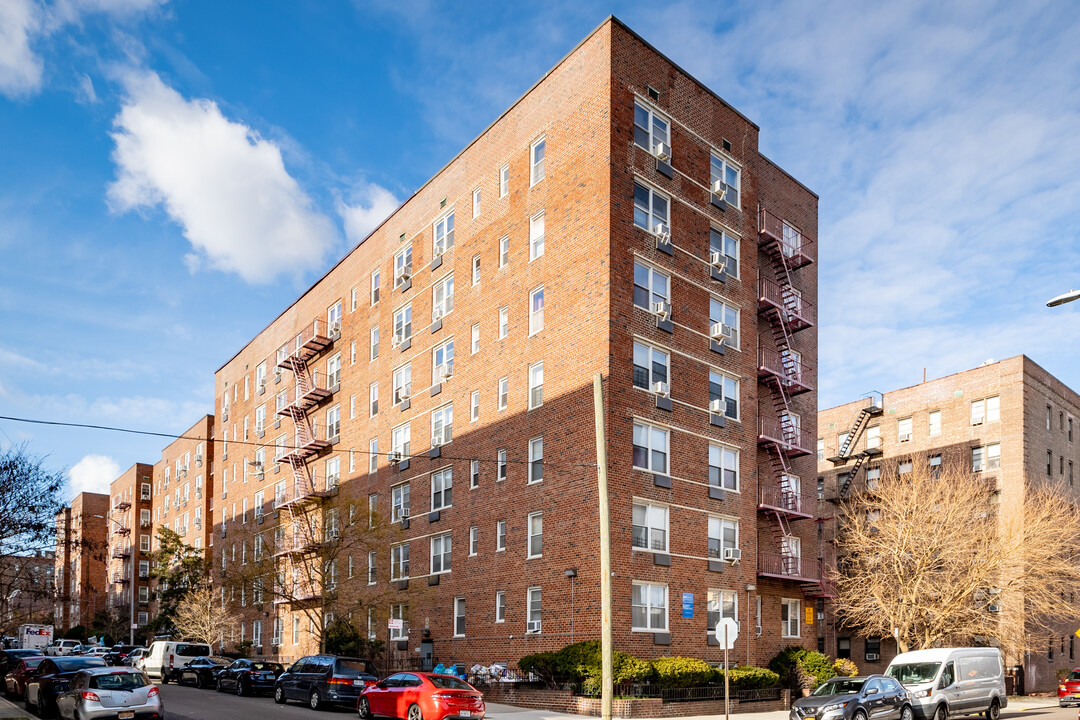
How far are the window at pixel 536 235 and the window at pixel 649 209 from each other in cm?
397

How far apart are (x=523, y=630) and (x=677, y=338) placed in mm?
11761

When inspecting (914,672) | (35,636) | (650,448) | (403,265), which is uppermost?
(403,265)

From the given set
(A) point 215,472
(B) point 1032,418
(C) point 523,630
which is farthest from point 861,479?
(A) point 215,472

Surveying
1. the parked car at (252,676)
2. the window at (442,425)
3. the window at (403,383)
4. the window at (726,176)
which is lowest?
the parked car at (252,676)

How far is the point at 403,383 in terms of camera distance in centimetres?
4597

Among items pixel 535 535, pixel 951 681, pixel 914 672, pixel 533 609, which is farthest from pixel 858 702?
pixel 535 535

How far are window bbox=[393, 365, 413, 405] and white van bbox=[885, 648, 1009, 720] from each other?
23.9 m

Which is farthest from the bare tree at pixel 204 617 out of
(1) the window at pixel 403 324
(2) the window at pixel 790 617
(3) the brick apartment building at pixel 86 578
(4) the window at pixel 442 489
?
(3) the brick apartment building at pixel 86 578

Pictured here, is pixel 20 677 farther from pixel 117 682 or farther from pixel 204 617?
pixel 204 617

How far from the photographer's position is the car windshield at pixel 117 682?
2277cm

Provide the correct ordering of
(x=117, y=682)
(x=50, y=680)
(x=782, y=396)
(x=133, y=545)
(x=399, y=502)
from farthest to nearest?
(x=133, y=545)
(x=399, y=502)
(x=782, y=396)
(x=50, y=680)
(x=117, y=682)

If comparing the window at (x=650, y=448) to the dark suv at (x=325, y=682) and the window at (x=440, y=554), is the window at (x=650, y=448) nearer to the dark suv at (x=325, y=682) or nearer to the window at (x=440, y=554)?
the window at (x=440, y=554)

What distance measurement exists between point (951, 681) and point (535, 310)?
18.5 m

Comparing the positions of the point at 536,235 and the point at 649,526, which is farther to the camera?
the point at 536,235
